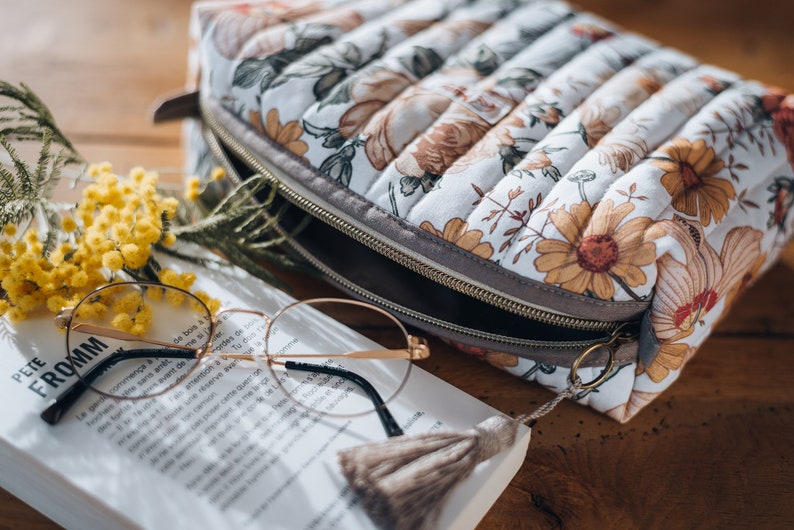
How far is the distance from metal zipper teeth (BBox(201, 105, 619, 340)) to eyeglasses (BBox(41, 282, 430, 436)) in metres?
0.05

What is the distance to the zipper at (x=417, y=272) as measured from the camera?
1.85 feet

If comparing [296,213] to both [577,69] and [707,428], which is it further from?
[707,428]

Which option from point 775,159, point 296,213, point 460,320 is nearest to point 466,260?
point 460,320

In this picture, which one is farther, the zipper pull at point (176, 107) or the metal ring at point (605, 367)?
the zipper pull at point (176, 107)

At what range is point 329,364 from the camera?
22.5 inches

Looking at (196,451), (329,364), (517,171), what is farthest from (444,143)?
(196,451)

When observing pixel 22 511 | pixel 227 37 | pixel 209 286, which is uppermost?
pixel 227 37

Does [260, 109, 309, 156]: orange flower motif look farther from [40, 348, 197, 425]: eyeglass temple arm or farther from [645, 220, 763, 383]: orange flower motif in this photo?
[645, 220, 763, 383]: orange flower motif

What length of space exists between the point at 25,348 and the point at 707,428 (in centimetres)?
60

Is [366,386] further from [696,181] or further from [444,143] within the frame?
[696,181]

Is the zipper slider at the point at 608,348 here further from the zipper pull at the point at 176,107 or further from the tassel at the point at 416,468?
the zipper pull at the point at 176,107

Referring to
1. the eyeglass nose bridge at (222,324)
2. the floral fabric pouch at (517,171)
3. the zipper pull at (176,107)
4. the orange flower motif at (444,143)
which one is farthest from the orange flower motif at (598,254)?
the zipper pull at (176,107)

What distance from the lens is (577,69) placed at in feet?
2.25

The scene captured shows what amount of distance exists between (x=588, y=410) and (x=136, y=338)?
406mm
